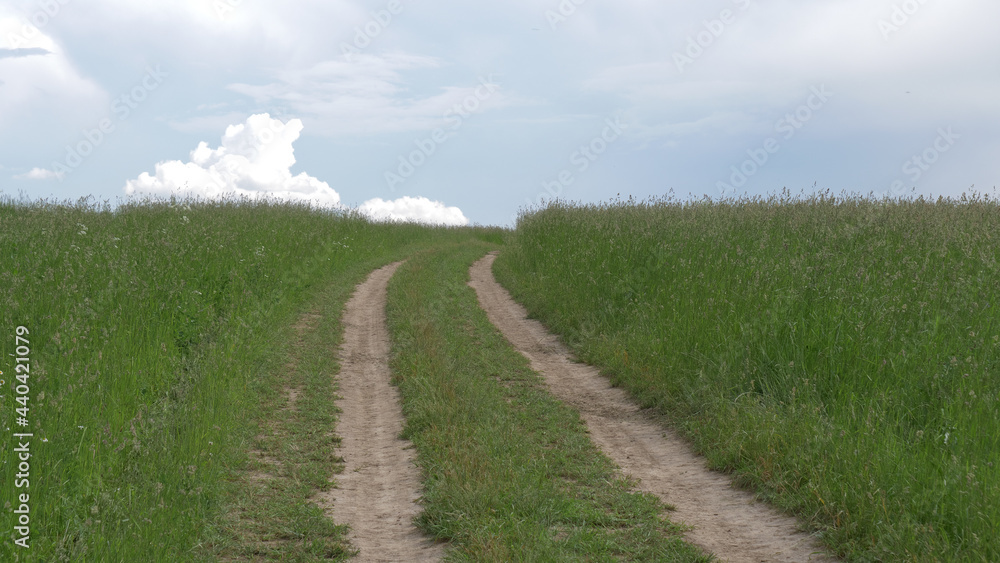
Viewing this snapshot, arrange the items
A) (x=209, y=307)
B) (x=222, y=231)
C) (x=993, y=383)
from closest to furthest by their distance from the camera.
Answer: (x=993, y=383), (x=209, y=307), (x=222, y=231)

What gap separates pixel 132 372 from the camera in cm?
610

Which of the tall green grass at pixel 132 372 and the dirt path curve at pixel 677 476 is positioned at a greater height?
the tall green grass at pixel 132 372

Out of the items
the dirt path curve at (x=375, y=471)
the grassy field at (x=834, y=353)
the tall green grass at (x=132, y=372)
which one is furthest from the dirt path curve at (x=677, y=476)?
the tall green grass at (x=132, y=372)

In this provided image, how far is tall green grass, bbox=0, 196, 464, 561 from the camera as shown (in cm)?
400

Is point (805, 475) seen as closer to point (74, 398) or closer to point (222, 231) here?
point (74, 398)

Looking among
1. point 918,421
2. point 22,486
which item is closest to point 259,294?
point 22,486

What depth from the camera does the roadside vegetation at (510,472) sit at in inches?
162

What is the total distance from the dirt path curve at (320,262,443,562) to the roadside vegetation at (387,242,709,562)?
133 millimetres

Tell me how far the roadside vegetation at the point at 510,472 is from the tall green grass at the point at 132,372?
62.6 inches

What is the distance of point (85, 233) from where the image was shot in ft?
38.3

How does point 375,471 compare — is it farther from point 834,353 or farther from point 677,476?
point 834,353

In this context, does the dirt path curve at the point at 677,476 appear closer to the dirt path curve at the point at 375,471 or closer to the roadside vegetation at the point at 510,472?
the roadside vegetation at the point at 510,472

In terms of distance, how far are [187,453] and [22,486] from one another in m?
1.18

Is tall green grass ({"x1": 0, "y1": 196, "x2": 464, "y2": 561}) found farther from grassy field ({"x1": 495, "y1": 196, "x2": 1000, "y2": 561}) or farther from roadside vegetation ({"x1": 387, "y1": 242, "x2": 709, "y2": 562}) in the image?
grassy field ({"x1": 495, "y1": 196, "x2": 1000, "y2": 561})
